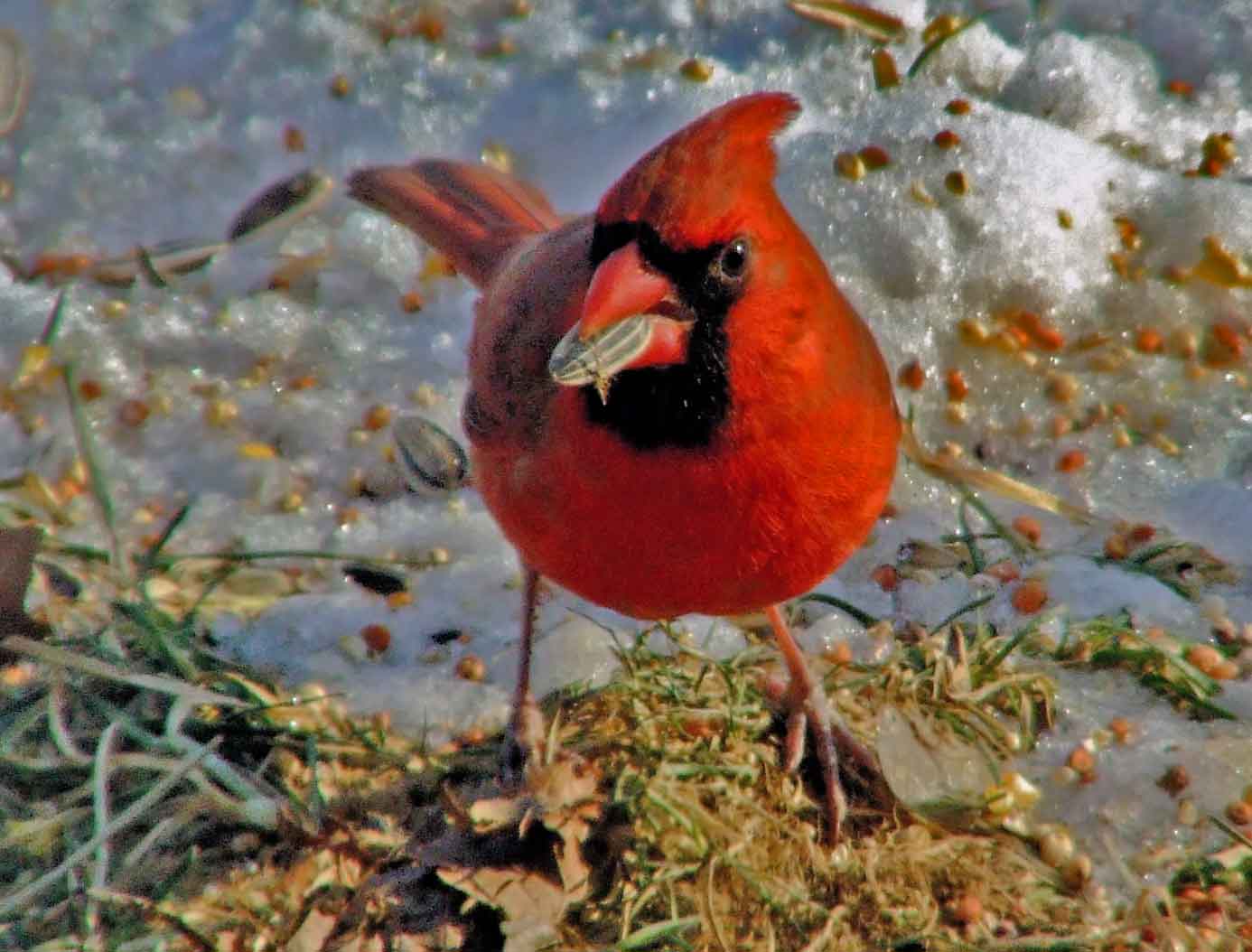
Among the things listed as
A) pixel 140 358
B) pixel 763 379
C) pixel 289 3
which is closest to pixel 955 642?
pixel 763 379

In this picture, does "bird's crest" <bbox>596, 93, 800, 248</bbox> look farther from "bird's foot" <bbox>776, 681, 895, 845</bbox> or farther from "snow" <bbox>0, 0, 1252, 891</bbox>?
"snow" <bbox>0, 0, 1252, 891</bbox>

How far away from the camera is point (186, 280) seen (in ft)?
12.0

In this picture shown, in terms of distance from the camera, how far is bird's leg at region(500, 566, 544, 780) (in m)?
2.41

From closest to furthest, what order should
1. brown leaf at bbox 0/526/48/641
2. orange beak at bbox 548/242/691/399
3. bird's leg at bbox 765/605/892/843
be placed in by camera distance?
1. orange beak at bbox 548/242/691/399
2. bird's leg at bbox 765/605/892/843
3. brown leaf at bbox 0/526/48/641

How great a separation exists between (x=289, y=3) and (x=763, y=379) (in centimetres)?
261

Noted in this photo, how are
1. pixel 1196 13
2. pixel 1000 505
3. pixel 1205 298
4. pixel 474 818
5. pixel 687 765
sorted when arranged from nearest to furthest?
pixel 474 818 → pixel 687 765 → pixel 1000 505 → pixel 1205 298 → pixel 1196 13

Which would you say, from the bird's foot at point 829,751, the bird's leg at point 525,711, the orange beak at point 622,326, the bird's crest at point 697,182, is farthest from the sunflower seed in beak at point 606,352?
the bird's foot at point 829,751

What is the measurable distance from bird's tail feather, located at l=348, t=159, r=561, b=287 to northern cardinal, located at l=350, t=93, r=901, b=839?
2.08 feet

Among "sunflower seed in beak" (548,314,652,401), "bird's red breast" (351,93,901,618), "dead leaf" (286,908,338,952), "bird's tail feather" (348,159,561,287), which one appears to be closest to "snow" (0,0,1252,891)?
"bird's tail feather" (348,159,561,287)

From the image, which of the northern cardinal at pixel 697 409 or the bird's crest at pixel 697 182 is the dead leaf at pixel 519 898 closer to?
the northern cardinal at pixel 697 409

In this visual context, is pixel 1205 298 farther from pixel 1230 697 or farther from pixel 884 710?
pixel 884 710

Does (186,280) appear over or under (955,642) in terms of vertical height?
over

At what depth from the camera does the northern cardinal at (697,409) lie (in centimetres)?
190

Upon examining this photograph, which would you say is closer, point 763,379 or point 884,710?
point 763,379
